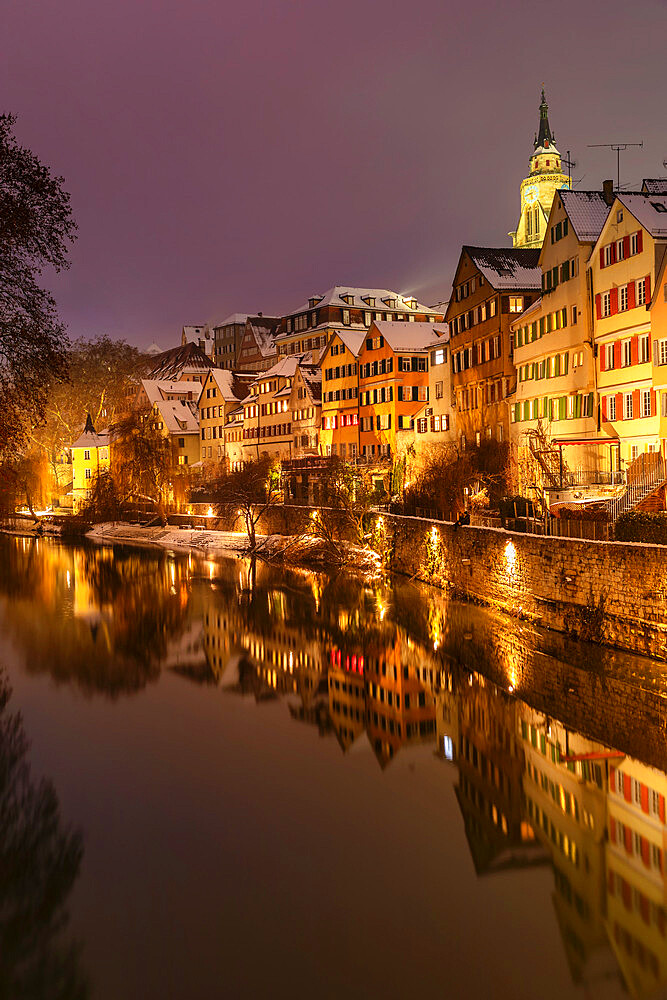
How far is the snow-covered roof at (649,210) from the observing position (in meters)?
29.6

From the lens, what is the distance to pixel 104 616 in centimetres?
3428

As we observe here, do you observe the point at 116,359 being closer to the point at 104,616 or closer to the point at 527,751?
the point at 104,616

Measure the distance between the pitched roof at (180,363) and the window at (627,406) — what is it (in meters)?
77.1

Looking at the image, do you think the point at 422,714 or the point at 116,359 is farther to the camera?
the point at 116,359

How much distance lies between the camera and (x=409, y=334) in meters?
61.8

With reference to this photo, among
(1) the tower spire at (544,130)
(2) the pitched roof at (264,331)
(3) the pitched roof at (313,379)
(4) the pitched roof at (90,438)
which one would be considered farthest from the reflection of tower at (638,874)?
(1) the tower spire at (544,130)

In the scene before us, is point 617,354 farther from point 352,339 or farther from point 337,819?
point 352,339

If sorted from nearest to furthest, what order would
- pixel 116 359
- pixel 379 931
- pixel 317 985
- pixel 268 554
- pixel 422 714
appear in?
pixel 317 985, pixel 379 931, pixel 422 714, pixel 268 554, pixel 116 359

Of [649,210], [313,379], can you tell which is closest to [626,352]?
[649,210]

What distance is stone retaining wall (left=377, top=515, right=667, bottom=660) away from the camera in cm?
2117

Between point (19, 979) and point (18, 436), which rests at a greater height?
point (18, 436)

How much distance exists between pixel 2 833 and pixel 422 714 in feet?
30.9

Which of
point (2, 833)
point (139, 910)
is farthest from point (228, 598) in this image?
point (139, 910)

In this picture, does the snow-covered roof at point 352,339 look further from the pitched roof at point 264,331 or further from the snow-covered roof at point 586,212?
the pitched roof at point 264,331
